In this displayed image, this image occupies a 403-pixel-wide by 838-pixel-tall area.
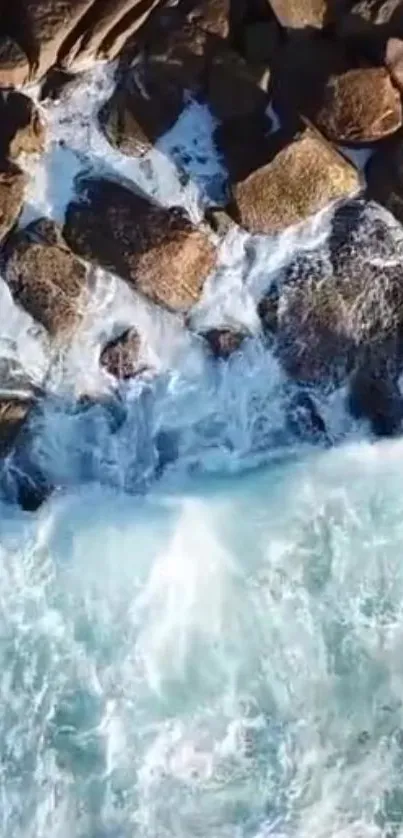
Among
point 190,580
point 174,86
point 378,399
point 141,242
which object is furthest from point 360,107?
point 190,580

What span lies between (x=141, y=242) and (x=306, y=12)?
235 cm

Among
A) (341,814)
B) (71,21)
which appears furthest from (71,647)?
(71,21)

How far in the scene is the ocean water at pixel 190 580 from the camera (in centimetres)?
941

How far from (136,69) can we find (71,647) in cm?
499

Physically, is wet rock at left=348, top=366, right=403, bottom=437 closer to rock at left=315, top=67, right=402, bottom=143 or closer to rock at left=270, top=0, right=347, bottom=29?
rock at left=315, top=67, right=402, bottom=143

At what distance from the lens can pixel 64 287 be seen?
9.41 meters

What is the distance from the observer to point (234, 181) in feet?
30.5

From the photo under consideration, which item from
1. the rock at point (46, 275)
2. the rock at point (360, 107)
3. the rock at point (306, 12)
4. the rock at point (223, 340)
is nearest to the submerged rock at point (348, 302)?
the rock at point (223, 340)

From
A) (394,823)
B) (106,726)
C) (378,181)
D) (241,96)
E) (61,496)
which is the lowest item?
(394,823)

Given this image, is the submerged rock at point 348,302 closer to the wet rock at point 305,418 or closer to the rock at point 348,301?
the rock at point 348,301

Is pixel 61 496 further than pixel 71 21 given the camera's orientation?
Yes

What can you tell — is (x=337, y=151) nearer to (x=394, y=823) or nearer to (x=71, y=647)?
(x=71, y=647)

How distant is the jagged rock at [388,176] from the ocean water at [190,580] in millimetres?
526

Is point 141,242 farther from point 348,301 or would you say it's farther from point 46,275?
point 348,301
